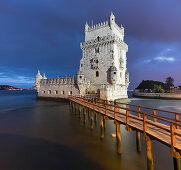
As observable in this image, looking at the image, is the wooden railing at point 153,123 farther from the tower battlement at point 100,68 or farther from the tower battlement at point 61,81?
the tower battlement at point 61,81

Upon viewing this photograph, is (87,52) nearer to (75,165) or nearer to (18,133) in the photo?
(18,133)

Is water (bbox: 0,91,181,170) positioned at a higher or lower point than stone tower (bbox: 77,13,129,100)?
lower

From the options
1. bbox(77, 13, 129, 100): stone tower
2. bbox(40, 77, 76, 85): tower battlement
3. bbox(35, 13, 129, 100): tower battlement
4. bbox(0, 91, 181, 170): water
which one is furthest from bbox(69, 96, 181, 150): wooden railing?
bbox(40, 77, 76, 85): tower battlement

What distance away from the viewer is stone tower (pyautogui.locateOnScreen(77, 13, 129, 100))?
31.3 metres

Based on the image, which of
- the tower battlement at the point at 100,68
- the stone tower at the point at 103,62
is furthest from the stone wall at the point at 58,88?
the stone tower at the point at 103,62

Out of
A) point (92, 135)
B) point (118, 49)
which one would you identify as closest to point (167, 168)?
point (92, 135)

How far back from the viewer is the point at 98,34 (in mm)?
34188

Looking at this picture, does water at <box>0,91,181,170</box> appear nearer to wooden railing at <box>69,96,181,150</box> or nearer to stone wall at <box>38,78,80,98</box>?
wooden railing at <box>69,96,181,150</box>

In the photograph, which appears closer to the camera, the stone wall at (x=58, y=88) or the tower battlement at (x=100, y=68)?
the tower battlement at (x=100, y=68)

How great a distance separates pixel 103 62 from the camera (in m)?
32.8

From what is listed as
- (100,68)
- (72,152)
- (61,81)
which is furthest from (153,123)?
(61,81)

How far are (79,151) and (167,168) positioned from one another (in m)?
5.17

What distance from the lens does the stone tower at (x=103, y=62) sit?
31.3 m

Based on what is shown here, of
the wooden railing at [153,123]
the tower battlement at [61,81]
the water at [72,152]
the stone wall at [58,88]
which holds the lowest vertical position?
the water at [72,152]
